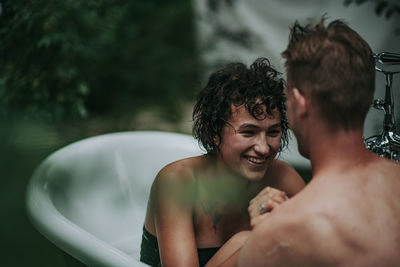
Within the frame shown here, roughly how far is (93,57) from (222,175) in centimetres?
181

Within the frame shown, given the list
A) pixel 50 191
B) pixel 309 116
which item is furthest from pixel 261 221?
pixel 50 191

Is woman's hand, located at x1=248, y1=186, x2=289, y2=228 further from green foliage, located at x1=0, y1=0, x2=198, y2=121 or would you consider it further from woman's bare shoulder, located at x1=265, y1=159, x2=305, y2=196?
green foliage, located at x1=0, y1=0, x2=198, y2=121

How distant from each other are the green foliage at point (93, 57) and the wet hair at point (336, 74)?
1.28m

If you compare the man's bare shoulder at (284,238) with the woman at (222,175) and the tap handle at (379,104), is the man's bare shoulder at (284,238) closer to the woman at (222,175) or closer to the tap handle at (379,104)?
the woman at (222,175)

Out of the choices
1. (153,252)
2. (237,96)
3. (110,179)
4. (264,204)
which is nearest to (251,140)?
(237,96)

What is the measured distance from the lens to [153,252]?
1.44 metres

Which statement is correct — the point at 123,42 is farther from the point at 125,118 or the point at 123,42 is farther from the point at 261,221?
the point at 261,221

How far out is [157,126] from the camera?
136 inches

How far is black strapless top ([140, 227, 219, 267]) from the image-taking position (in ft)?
4.43

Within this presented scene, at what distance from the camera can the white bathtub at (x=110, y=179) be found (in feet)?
5.73

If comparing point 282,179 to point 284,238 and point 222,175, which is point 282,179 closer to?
point 222,175

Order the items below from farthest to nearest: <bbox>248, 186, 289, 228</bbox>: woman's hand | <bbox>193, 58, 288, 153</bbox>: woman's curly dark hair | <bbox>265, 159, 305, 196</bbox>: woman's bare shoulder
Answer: <bbox>265, 159, 305, 196</bbox>: woman's bare shoulder → <bbox>193, 58, 288, 153</bbox>: woman's curly dark hair → <bbox>248, 186, 289, 228</bbox>: woman's hand

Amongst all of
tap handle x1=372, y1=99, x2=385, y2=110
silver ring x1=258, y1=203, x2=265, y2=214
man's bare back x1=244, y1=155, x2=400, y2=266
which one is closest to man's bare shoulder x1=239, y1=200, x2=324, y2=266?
man's bare back x1=244, y1=155, x2=400, y2=266

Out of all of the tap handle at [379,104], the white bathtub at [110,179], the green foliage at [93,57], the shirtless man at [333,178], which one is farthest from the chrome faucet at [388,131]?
the green foliage at [93,57]
